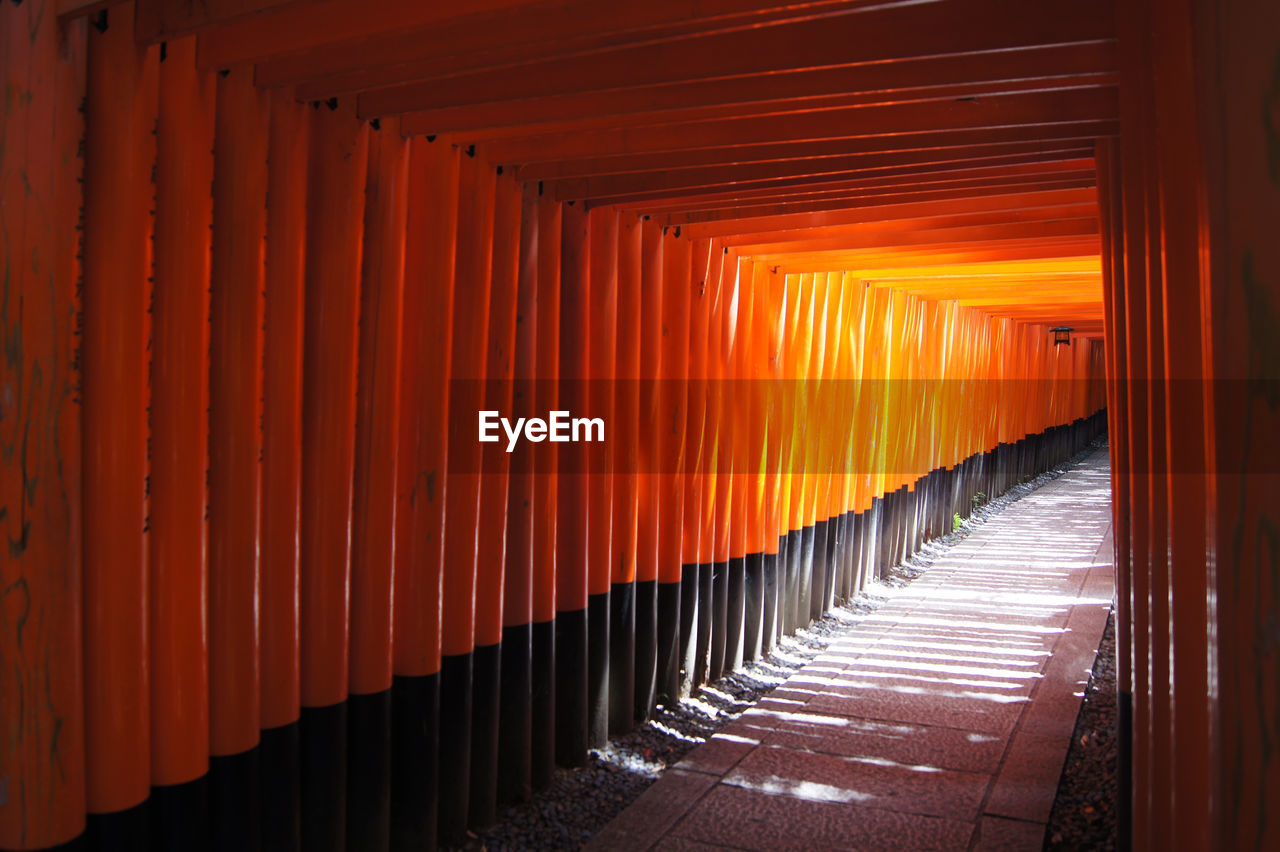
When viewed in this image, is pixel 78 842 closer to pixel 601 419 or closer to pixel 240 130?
pixel 240 130

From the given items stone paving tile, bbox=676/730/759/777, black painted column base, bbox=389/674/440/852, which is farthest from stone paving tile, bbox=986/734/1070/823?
black painted column base, bbox=389/674/440/852

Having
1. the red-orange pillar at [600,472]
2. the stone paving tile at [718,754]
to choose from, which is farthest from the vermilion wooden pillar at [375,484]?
the stone paving tile at [718,754]

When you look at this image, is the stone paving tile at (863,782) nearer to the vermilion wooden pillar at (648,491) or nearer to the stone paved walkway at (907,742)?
the stone paved walkway at (907,742)

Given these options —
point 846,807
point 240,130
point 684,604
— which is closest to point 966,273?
point 684,604

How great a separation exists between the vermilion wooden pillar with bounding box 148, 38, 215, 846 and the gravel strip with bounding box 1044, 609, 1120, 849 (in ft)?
11.3

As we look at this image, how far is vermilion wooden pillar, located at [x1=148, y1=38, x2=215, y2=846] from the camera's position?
2787mm

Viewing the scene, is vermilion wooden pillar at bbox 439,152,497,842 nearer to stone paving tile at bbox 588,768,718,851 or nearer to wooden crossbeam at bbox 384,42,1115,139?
wooden crossbeam at bbox 384,42,1115,139

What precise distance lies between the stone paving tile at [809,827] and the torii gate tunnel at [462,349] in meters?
0.84

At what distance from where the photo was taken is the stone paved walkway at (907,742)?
412cm

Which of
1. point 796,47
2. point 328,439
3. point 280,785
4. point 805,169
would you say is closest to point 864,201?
point 805,169

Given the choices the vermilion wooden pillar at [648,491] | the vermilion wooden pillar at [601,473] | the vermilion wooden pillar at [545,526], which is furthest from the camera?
the vermilion wooden pillar at [648,491]

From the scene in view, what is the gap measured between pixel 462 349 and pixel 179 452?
1471 mm

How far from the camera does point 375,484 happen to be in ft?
11.7

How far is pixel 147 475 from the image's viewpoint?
274 centimetres
